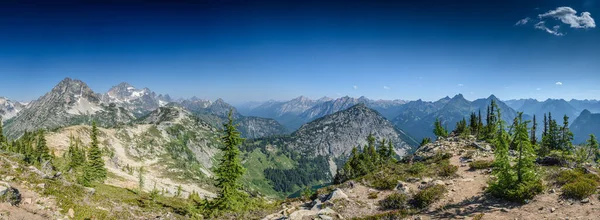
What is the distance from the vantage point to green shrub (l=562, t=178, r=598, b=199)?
62.5 ft

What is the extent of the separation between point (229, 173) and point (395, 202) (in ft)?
61.8

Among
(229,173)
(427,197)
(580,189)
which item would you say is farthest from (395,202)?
(229,173)

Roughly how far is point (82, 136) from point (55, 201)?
22054 centimetres

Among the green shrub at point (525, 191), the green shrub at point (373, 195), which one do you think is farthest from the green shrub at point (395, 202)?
the green shrub at point (525, 191)

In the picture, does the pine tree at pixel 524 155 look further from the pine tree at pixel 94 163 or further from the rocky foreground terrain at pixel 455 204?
the pine tree at pixel 94 163

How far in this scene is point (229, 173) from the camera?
32.6m

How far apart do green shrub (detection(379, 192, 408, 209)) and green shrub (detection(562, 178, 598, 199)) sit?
37.9 ft

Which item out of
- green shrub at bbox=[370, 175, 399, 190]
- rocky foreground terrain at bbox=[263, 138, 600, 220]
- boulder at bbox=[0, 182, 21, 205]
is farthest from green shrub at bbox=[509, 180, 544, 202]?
boulder at bbox=[0, 182, 21, 205]

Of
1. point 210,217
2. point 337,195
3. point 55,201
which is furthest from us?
point 210,217

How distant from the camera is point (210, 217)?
3225cm

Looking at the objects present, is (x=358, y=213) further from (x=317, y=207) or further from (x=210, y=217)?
(x=210, y=217)

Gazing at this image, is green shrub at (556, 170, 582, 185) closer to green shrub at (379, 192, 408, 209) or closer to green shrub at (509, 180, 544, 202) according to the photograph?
green shrub at (509, 180, 544, 202)

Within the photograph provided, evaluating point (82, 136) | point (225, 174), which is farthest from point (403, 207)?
point (82, 136)

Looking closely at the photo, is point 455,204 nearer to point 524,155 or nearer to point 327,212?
point 524,155
